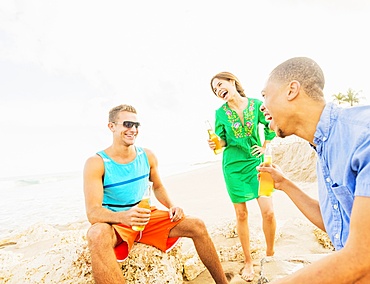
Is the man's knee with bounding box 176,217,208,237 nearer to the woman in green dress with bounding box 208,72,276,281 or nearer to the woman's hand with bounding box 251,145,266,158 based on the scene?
the woman in green dress with bounding box 208,72,276,281

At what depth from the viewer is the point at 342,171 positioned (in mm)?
1459

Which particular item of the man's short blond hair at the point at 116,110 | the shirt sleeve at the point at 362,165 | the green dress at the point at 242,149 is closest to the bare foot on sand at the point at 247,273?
the green dress at the point at 242,149

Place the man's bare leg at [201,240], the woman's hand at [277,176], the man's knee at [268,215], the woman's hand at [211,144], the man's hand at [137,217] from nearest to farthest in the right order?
1. the woman's hand at [277,176]
2. the man's hand at [137,217]
3. the man's bare leg at [201,240]
4. the man's knee at [268,215]
5. the woman's hand at [211,144]

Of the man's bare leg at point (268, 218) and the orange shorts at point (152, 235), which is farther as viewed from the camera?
the man's bare leg at point (268, 218)

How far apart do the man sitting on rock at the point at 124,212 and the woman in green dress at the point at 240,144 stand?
2.39ft

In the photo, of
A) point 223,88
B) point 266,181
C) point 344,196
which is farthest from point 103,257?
point 223,88

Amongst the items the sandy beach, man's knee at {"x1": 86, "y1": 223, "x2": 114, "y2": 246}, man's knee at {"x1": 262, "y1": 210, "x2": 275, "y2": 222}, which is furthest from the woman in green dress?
man's knee at {"x1": 86, "y1": 223, "x2": 114, "y2": 246}

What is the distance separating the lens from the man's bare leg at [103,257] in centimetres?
254

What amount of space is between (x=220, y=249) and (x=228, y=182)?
1050mm

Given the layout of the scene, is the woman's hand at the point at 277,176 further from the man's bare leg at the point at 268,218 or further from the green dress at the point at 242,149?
the green dress at the point at 242,149

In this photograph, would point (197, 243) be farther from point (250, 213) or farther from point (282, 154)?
point (282, 154)

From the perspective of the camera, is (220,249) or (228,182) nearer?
(228,182)

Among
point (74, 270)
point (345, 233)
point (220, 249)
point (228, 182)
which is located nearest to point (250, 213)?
point (220, 249)

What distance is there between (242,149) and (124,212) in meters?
1.78
